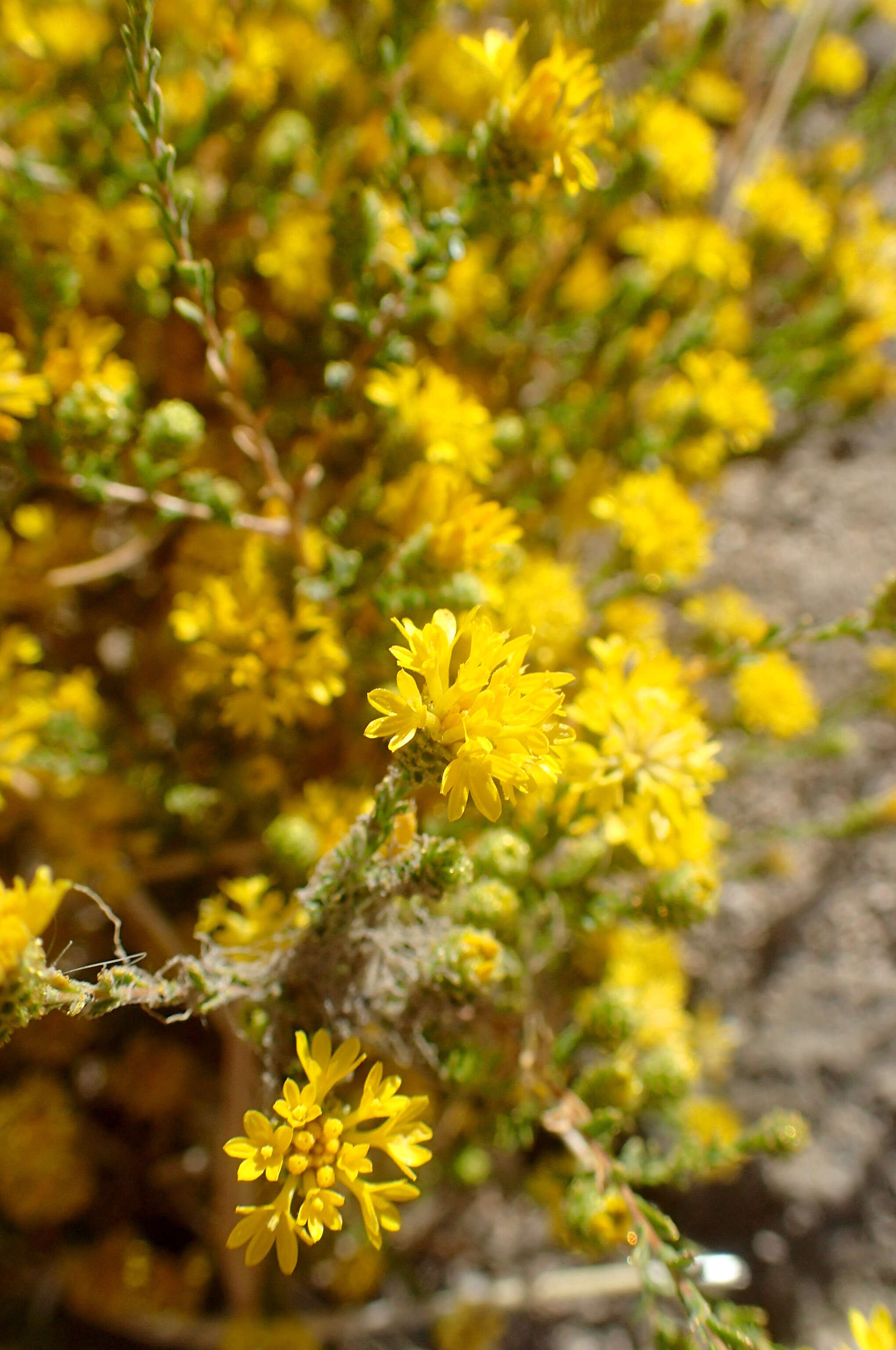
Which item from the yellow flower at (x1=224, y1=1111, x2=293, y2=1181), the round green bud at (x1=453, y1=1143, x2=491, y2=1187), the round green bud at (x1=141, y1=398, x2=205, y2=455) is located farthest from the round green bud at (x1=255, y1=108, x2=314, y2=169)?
the round green bud at (x1=453, y1=1143, x2=491, y2=1187)

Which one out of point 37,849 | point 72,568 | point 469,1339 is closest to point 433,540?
point 72,568

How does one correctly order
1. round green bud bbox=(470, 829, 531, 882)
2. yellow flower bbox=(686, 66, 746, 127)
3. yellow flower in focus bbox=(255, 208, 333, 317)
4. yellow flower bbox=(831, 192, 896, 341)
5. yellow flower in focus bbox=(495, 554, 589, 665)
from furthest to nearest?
yellow flower bbox=(686, 66, 746, 127) → yellow flower bbox=(831, 192, 896, 341) → yellow flower in focus bbox=(255, 208, 333, 317) → yellow flower in focus bbox=(495, 554, 589, 665) → round green bud bbox=(470, 829, 531, 882)

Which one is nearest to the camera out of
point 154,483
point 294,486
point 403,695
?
point 403,695

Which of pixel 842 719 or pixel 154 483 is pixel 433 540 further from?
pixel 842 719

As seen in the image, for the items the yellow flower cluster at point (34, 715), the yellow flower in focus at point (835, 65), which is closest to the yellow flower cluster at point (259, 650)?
the yellow flower cluster at point (34, 715)

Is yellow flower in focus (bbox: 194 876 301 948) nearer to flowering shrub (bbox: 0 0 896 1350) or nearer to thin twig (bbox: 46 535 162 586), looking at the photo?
flowering shrub (bbox: 0 0 896 1350)

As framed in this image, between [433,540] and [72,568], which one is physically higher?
[433,540]

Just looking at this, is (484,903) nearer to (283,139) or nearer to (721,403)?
(721,403)
